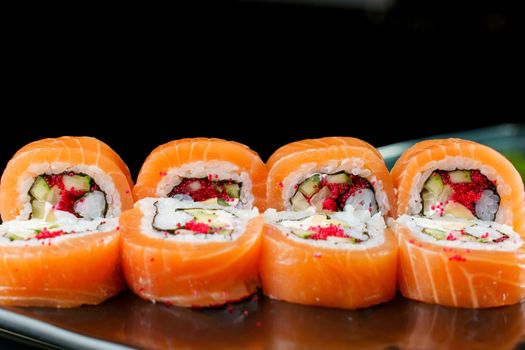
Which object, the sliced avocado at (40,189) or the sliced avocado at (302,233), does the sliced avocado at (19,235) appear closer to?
the sliced avocado at (40,189)

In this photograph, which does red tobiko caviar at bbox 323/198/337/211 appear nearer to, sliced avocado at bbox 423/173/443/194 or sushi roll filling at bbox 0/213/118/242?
sliced avocado at bbox 423/173/443/194

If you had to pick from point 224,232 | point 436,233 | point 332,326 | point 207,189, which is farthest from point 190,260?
point 436,233

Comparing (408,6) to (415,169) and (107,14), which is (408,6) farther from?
(415,169)

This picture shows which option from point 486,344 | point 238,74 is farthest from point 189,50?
point 486,344

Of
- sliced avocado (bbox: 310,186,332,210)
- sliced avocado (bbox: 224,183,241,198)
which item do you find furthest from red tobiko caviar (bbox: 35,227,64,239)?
sliced avocado (bbox: 310,186,332,210)

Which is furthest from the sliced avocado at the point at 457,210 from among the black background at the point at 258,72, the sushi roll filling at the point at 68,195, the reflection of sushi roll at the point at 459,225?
the black background at the point at 258,72
